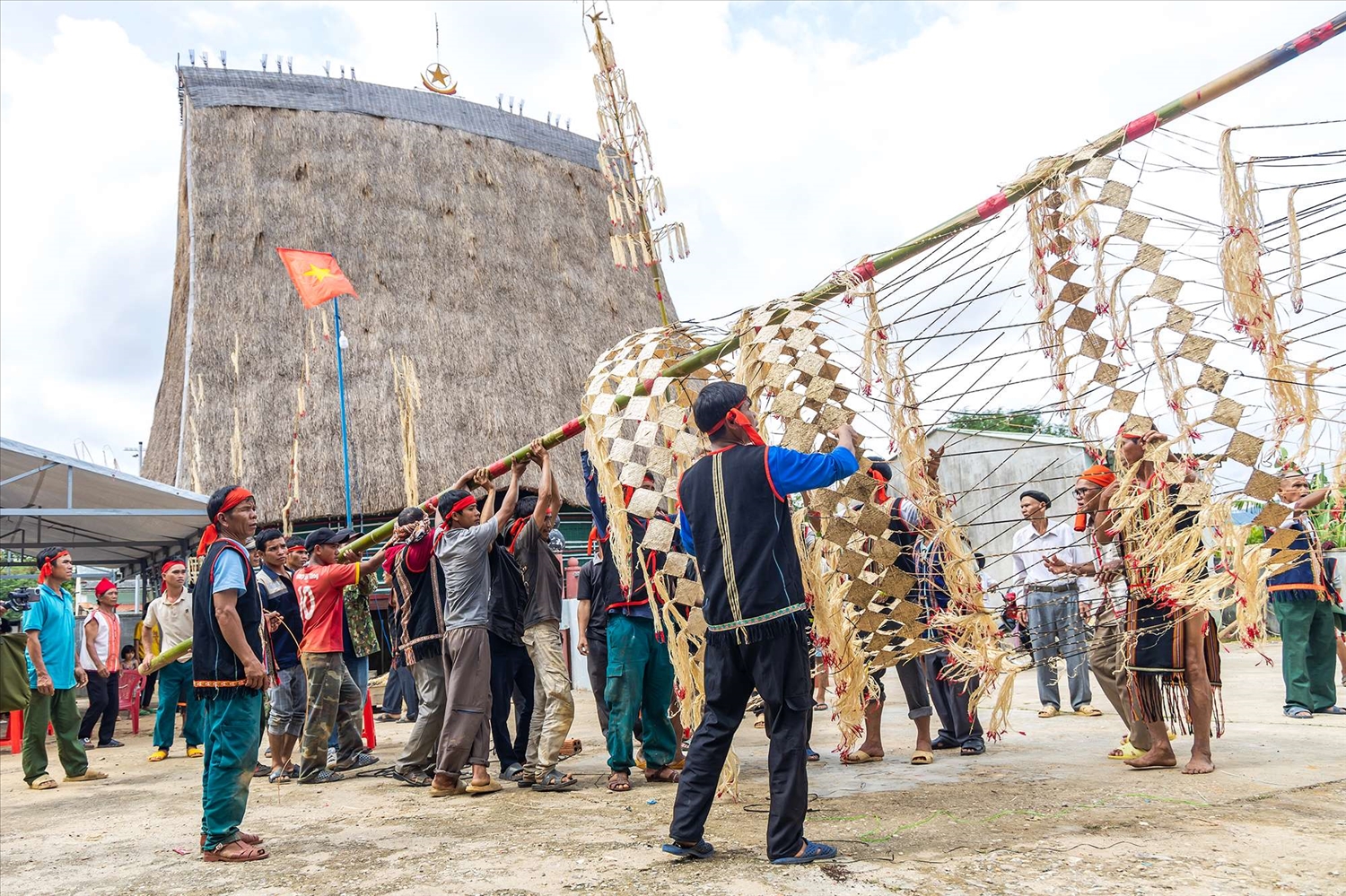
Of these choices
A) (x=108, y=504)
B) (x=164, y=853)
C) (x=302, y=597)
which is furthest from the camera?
(x=108, y=504)

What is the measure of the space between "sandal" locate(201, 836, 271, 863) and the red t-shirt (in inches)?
83.4

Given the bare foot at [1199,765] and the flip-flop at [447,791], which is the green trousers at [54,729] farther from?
the bare foot at [1199,765]

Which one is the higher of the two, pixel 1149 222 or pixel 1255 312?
pixel 1149 222

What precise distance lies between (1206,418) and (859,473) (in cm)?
112

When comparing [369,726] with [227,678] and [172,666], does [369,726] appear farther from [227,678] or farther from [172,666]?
[227,678]

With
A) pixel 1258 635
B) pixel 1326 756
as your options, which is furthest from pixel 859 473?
pixel 1326 756

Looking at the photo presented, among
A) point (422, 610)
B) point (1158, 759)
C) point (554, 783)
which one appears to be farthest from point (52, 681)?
point (1158, 759)

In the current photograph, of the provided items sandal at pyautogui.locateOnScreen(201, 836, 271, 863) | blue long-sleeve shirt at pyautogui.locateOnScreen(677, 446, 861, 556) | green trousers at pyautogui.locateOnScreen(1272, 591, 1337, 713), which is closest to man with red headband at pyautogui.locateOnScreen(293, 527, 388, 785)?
sandal at pyautogui.locateOnScreen(201, 836, 271, 863)

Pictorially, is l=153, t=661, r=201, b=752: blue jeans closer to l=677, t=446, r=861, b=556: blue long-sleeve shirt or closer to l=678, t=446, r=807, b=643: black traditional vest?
l=678, t=446, r=807, b=643: black traditional vest

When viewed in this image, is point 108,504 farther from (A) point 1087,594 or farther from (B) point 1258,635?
(B) point 1258,635

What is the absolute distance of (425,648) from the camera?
17.9 feet

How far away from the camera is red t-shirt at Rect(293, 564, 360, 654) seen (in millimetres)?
5891

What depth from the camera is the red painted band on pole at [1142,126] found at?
3301 mm

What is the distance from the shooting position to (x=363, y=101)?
19578 millimetres
